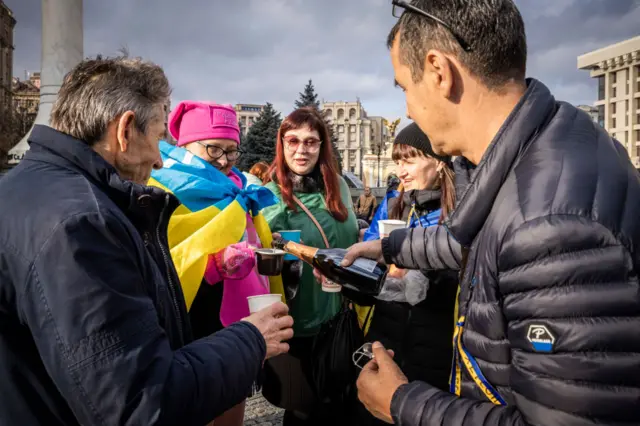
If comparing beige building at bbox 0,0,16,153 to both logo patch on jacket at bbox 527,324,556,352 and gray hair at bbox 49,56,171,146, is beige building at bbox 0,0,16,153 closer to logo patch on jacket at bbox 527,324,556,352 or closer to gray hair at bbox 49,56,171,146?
gray hair at bbox 49,56,171,146

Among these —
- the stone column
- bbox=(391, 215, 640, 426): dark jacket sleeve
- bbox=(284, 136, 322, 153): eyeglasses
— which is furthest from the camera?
the stone column

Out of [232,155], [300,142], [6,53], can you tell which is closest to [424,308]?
[300,142]

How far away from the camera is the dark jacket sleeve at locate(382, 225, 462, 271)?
7.44 feet

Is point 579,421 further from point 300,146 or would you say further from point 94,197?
point 300,146

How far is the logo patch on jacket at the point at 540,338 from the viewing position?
99 cm

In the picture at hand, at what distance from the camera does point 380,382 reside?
1.52 meters

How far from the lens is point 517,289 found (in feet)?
3.49

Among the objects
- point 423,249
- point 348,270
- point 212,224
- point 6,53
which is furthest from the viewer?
point 6,53

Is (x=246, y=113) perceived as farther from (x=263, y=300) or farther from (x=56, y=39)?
(x=263, y=300)

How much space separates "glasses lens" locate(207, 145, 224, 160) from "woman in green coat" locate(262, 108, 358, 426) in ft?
1.64

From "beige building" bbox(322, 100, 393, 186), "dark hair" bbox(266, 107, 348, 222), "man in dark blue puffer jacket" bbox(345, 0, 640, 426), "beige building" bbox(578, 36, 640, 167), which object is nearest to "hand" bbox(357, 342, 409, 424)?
"man in dark blue puffer jacket" bbox(345, 0, 640, 426)

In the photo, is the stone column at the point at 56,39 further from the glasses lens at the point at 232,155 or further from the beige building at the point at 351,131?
the beige building at the point at 351,131

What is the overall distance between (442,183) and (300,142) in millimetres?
1120

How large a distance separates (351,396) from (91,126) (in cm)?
251
